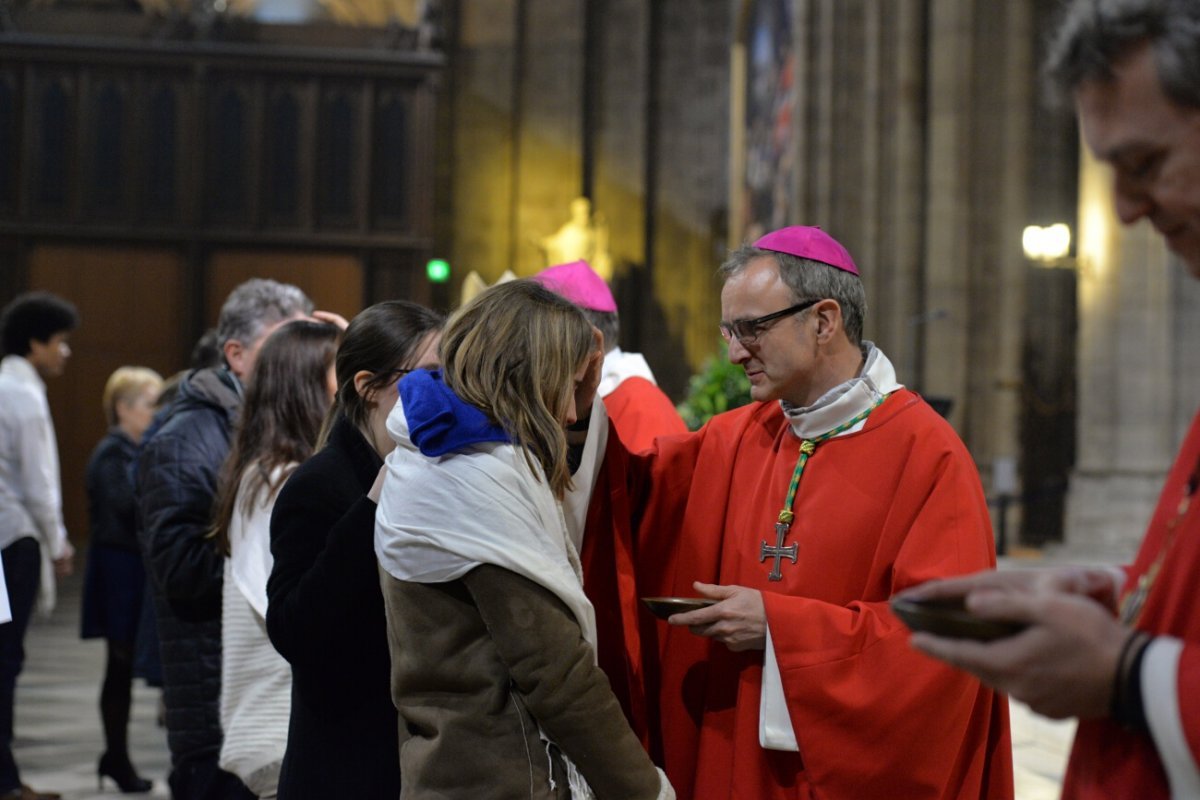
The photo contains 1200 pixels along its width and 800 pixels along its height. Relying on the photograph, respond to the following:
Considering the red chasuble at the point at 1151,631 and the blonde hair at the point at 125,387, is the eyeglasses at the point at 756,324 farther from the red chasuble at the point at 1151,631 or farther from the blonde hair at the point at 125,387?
the blonde hair at the point at 125,387

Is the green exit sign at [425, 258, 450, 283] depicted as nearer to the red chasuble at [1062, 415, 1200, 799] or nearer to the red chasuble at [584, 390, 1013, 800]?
the red chasuble at [584, 390, 1013, 800]

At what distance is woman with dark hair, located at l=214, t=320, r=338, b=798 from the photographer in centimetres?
311

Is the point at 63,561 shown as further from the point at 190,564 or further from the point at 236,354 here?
the point at 190,564

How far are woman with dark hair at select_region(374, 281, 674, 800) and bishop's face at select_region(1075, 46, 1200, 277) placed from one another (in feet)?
3.38

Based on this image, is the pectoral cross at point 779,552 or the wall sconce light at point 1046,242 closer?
the pectoral cross at point 779,552

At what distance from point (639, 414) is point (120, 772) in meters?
3.06

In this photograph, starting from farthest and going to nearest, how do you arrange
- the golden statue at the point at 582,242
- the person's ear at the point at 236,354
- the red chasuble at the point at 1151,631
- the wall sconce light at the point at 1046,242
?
1. the golden statue at the point at 582,242
2. the wall sconce light at the point at 1046,242
3. the person's ear at the point at 236,354
4. the red chasuble at the point at 1151,631

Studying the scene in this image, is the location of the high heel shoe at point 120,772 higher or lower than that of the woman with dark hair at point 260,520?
lower

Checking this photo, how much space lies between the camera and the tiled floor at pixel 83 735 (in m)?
5.77

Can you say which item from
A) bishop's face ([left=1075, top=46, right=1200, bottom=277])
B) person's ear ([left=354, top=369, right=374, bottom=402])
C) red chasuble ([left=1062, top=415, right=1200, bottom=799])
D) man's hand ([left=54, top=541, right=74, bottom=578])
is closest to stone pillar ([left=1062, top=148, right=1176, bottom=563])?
man's hand ([left=54, top=541, right=74, bottom=578])

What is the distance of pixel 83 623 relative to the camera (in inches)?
245

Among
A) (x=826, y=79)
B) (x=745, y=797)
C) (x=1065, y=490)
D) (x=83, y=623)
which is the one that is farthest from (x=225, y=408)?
(x=826, y=79)

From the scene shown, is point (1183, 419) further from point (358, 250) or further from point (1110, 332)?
point (358, 250)

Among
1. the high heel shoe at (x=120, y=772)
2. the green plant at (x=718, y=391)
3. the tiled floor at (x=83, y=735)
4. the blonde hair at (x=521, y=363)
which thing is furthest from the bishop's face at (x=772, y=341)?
the high heel shoe at (x=120, y=772)
